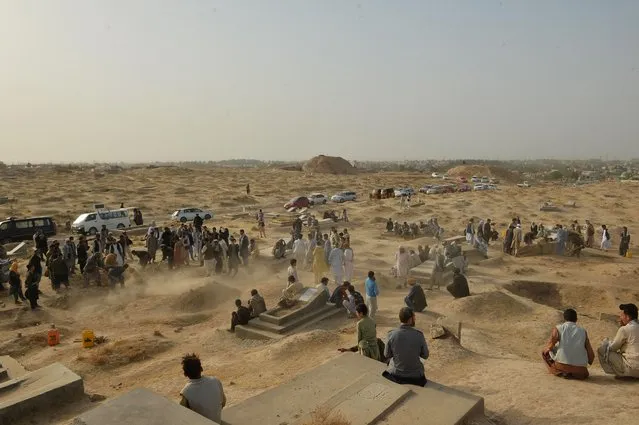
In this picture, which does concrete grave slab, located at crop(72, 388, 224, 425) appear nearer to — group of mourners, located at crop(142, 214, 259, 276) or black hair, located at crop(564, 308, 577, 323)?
black hair, located at crop(564, 308, 577, 323)

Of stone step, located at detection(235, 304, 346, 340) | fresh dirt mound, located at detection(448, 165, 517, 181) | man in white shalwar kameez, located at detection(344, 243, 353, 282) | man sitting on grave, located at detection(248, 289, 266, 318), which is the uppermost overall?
fresh dirt mound, located at detection(448, 165, 517, 181)

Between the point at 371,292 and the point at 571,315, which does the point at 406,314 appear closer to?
the point at 571,315

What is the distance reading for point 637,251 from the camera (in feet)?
75.4

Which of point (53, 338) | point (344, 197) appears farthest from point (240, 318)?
point (344, 197)

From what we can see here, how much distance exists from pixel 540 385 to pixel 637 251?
19956 millimetres

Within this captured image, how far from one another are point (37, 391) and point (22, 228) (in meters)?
20.5

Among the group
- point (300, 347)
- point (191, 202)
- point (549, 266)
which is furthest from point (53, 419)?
point (191, 202)

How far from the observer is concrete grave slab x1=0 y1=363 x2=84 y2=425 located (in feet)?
24.0

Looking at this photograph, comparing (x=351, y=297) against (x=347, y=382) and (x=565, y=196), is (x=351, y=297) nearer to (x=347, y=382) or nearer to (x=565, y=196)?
(x=347, y=382)

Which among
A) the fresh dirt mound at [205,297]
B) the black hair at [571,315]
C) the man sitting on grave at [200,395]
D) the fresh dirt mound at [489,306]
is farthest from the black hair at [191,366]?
the fresh dirt mound at [205,297]

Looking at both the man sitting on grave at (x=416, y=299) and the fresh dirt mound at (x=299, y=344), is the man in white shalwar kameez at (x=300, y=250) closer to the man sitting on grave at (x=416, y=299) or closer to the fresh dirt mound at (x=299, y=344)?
the man sitting on grave at (x=416, y=299)

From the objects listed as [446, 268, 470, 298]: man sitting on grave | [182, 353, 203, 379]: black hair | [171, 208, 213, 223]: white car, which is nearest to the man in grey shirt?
[182, 353, 203, 379]: black hair

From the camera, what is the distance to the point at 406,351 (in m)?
6.21

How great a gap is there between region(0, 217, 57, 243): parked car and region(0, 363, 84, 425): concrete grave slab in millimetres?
18907
